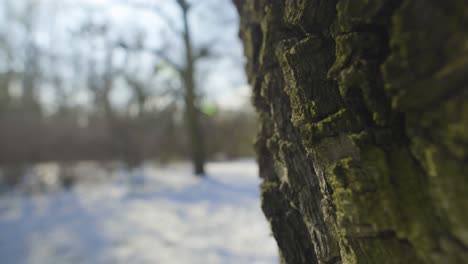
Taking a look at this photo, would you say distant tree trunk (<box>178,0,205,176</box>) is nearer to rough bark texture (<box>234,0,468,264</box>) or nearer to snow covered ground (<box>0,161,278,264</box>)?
snow covered ground (<box>0,161,278,264</box>)

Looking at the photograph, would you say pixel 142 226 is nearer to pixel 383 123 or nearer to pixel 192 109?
pixel 383 123

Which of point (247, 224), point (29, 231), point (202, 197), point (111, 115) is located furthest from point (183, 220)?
point (111, 115)

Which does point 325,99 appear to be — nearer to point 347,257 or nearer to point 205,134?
point 347,257

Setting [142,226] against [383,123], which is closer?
[383,123]

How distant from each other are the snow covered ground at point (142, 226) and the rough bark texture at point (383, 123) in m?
1.33

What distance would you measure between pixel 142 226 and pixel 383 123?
4356 mm

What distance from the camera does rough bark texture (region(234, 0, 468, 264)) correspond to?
26.1 inches

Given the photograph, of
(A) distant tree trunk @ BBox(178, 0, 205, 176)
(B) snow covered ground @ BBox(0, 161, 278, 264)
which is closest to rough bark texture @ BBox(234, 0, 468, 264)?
(B) snow covered ground @ BBox(0, 161, 278, 264)

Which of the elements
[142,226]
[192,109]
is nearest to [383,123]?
[142,226]

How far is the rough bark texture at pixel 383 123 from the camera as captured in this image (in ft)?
2.18

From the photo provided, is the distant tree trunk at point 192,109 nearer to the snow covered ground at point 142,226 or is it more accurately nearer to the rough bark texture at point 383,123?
the snow covered ground at point 142,226

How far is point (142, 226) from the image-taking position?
4.48m

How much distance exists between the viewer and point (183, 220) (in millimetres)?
4719

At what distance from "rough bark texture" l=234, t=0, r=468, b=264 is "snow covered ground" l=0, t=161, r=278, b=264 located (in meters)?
1.33
